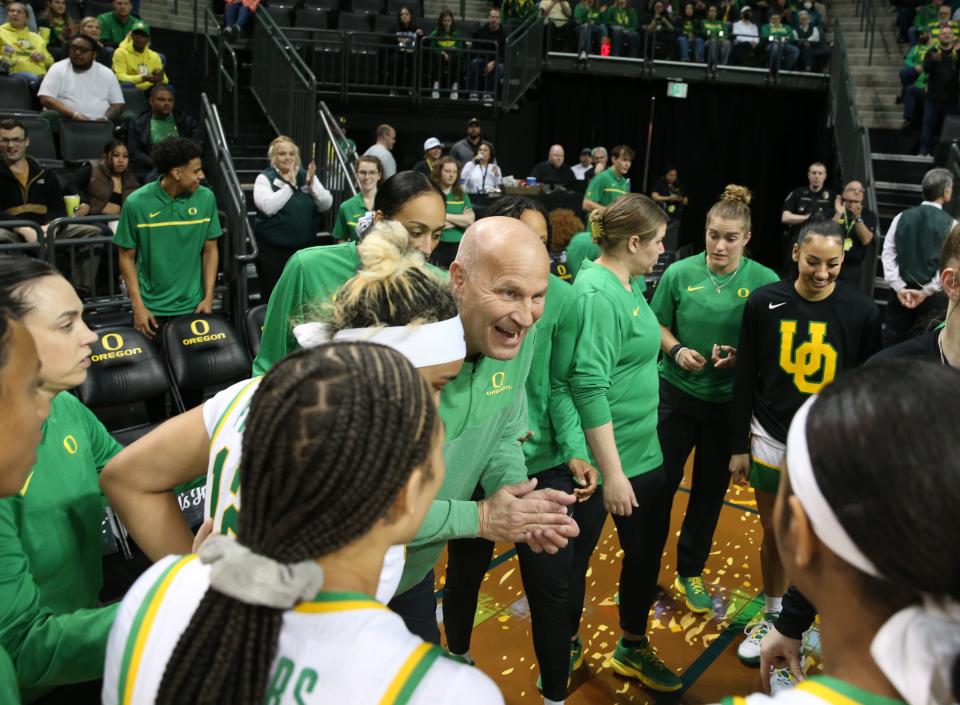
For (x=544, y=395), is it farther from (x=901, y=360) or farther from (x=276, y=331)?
(x=901, y=360)

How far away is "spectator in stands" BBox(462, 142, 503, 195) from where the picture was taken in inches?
420

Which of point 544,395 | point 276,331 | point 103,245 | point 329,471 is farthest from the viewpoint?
point 103,245

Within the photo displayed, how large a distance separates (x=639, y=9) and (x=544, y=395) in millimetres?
14141

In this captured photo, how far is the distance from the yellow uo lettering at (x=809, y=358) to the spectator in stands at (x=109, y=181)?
5.22 meters

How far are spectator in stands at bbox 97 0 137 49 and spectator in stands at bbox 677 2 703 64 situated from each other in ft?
28.3

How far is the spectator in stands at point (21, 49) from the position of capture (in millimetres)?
8219

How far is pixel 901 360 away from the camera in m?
1.03

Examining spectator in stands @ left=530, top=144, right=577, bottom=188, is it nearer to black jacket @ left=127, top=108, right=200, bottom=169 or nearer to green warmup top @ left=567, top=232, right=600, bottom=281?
black jacket @ left=127, top=108, right=200, bottom=169

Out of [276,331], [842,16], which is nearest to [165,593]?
[276,331]

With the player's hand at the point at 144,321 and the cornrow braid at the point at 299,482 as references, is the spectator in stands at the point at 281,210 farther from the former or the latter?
the cornrow braid at the point at 299,482

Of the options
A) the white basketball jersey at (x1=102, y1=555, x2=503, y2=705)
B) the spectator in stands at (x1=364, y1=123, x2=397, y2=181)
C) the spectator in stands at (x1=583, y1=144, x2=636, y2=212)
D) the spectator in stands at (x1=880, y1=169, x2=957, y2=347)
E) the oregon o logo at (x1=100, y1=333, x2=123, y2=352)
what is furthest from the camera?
the spectator in stands at (x1=583, y1=144, x2=636, y2=212)

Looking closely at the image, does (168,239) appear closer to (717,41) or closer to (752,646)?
(752,646)

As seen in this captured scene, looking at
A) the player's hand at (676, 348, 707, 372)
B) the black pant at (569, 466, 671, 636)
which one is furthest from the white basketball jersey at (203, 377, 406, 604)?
the player's hand at (676, 348, 707, 372)

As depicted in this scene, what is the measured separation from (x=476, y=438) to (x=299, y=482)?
117 cm
